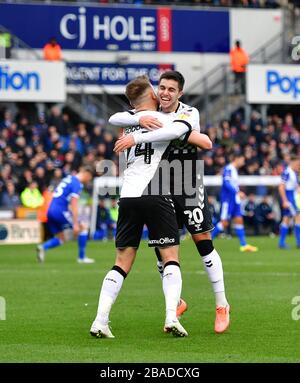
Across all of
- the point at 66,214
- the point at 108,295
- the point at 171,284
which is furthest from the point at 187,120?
the point at 66,214

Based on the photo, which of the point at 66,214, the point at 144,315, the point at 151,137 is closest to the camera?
the point at 151,137

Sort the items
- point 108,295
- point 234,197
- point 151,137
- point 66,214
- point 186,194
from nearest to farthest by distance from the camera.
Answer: point 151,137 < point 108,295 < point 186,194 < point 66,214 < point 234,197

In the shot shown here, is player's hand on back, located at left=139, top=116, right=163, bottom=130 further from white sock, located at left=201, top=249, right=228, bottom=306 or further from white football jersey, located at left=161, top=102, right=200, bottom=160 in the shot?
white sock, located at left=201, top=249, right=228, bottom=306

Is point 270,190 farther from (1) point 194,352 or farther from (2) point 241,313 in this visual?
(1) point 194,352

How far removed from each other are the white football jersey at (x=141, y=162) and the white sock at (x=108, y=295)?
75cm

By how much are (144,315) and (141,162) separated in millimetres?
2550

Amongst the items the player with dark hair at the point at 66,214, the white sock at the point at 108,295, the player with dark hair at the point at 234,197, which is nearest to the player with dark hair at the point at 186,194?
the white sock at the point at 108,295

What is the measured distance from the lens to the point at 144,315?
11.8 m

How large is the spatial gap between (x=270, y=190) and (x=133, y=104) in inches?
964

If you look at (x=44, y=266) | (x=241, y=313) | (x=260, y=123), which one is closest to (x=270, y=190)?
(x=260, y=123)

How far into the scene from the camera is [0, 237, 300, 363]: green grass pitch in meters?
8.82

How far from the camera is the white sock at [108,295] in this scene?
9.65 m

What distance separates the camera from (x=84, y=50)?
37.9 metres

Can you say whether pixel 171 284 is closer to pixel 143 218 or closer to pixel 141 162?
pixel 143 218
